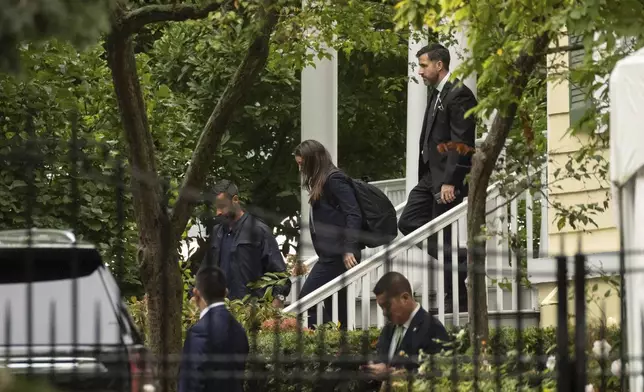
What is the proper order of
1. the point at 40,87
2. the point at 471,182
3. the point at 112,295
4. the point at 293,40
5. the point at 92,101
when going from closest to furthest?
1. the point at 112,295
2. the point at 471,182
3. the point at 293,40
4. the point at 40,87
5. the point at 92,101

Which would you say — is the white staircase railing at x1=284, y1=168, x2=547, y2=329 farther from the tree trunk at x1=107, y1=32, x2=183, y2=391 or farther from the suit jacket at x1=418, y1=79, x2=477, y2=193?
the tree trunk at x1=107, y1=32, x2=183, y2=391

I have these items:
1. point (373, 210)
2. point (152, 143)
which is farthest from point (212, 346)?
point (373, 210)

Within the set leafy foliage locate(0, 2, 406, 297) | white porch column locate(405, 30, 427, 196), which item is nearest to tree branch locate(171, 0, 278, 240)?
leafy foliage locate(0, 2, 406, 297)

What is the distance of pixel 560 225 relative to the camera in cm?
1159

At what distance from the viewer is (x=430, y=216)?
1427cm

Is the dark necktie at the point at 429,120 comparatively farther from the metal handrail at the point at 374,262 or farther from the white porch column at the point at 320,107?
the white porch column at the point at 320,107

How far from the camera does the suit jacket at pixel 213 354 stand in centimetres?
706

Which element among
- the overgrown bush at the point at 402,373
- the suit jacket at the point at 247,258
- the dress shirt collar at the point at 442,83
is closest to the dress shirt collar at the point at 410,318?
the overgrown bush at the point at 402,373

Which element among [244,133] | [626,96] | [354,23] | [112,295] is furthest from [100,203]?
[244,133]

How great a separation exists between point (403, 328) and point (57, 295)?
205 centimetres

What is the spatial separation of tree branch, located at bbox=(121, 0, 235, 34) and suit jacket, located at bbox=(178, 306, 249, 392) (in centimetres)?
350

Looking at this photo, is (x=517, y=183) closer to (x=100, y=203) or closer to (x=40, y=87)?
(x=100, y=203)

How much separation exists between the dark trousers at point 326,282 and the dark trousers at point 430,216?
2.43 feet

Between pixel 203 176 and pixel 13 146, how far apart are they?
5.10 metres
